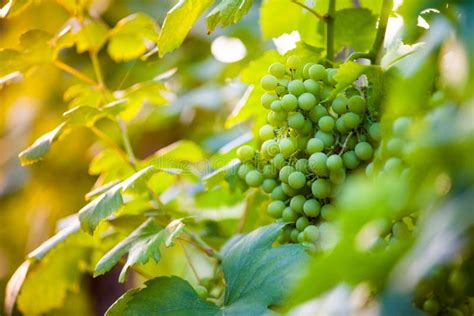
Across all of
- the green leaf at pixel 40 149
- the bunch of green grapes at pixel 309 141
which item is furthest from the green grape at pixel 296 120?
the green leaf at pixel 40 149

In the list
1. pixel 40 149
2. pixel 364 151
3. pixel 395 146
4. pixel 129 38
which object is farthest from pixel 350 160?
pixel 129 38

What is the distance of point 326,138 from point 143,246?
24 cm

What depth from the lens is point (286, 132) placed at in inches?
28.6

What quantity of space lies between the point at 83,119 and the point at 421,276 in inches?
25.7

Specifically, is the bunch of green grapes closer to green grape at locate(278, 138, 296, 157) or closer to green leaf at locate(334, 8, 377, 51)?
green grape at locate(278, 138, 296, 157)

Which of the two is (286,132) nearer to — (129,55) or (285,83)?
(285,83)

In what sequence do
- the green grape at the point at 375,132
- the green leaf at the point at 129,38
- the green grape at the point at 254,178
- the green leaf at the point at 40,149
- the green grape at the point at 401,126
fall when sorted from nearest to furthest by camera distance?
the green grape at the point at 401,126, the green grape at the point at 375,132, the green grape at the point at 254,178, the green leaf at the point at 40,149, the green leaf at the point at 129,38

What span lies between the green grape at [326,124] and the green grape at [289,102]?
0.03 metres

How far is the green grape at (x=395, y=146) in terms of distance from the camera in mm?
546

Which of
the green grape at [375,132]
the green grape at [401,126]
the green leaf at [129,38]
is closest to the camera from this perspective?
the green grape at [401,126]

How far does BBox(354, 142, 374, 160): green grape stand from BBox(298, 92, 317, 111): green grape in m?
0.07

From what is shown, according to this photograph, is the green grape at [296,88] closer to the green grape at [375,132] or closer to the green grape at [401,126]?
the green grape at [375,132]

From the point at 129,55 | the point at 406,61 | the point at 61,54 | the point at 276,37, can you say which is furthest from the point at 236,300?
the point at 61,54

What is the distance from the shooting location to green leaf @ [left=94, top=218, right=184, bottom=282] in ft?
2.32
